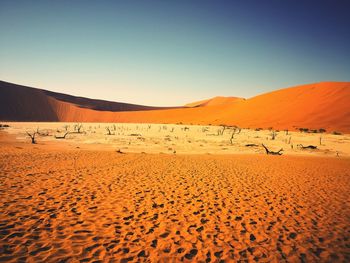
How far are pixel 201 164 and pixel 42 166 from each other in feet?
25.1

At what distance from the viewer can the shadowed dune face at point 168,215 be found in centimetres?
387

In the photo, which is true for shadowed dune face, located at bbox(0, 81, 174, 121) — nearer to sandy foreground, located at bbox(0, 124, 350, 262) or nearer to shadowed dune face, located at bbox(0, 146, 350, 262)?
sandy foreground, located at bbox(0, 124, 350, 262)

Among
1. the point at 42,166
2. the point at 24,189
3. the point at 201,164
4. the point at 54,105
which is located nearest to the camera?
the point at 24,189

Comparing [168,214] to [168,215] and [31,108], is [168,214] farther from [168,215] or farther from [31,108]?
[31,108]

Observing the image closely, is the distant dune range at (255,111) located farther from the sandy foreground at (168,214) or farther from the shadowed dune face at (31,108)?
the sandy foreground at (168,214)

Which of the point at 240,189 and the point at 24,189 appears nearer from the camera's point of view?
the point at 24,189

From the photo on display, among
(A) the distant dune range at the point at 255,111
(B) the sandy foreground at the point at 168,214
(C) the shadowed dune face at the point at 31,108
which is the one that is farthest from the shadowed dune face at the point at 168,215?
(C) the shadowed dune face at the point at 31,108

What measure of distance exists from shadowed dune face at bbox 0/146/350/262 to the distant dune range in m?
23.9

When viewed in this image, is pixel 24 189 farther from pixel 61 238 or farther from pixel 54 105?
pixel 54 105

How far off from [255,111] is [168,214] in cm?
4160

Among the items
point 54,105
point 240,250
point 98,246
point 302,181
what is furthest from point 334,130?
point 54,105

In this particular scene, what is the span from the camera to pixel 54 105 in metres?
54.7

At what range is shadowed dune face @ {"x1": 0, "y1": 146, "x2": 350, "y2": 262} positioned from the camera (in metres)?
3.87

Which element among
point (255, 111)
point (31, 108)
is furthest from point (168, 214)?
point (31, 108)
